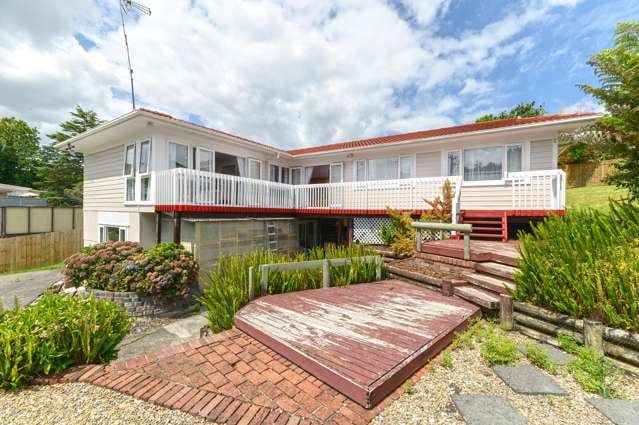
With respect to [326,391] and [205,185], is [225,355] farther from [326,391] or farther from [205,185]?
[205,185]

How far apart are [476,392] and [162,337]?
6475mm

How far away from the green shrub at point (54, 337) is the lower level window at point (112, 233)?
8549 mm

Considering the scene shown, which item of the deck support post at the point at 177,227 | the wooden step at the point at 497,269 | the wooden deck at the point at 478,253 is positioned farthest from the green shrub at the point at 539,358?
the deck support post at the point at 177,227

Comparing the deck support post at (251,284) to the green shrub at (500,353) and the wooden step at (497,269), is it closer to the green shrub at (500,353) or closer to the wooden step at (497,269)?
the green shrub at (500,353)

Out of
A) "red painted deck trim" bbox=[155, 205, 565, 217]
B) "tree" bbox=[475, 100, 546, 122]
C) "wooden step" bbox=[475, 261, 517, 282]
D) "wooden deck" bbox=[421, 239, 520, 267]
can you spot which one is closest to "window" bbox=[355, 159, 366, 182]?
"red painted deck trim" bbox=[155, 205, 565, 217]

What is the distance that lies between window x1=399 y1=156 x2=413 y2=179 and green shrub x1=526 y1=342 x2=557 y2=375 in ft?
31.4

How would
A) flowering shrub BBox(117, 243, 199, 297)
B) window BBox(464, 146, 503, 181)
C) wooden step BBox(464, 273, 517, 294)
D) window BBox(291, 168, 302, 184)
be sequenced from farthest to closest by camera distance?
window BBox(291, 168, 302, 184)
window BBox(464, 146, 503, 181)
flowering shrub BBox(117, 243, 199, 297)
wooden step BBox(464, 273, 517, 294)

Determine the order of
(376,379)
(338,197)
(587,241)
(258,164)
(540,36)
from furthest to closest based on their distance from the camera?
(258,164), (338,197), (540,36), (587,241), (376,379)

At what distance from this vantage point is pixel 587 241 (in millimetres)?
3914

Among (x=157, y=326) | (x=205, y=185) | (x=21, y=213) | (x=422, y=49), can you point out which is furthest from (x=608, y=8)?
(x=21, y=213)

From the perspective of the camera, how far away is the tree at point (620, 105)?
17.1ft

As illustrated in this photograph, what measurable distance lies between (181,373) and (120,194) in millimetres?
11004

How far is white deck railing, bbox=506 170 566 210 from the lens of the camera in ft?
26.9

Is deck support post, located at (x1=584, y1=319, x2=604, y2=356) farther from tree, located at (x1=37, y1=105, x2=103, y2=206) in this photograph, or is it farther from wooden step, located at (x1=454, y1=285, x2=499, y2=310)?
tree, located at (x1=37, y1=105, x2=103, y2=206)
